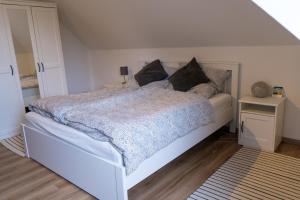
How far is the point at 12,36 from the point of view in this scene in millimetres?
3398

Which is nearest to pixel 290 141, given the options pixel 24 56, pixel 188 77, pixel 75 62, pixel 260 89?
pixel 260 89

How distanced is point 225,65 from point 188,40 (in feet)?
2.05

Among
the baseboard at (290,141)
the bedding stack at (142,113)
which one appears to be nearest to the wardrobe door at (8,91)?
the bedding stack at (142,113)

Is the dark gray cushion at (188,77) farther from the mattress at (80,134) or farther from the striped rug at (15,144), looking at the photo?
the striped rug at (15,144)

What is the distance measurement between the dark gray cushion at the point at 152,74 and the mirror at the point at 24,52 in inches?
64.1

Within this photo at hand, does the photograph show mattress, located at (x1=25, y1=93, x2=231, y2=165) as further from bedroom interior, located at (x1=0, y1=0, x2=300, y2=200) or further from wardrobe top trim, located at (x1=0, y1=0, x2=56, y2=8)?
wardrobe top trim, located at (x1=0, y1=0, x2=56, y2=8)

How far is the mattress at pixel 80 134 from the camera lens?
1769 millimetres

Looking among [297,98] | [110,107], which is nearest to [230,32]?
[297,98]

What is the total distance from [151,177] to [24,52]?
8.81 ft

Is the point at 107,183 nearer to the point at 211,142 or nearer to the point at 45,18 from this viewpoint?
the point at 211,142

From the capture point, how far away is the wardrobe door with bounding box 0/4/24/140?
130 inches

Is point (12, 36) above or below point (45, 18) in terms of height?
below

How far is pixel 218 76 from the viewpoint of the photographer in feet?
10.4

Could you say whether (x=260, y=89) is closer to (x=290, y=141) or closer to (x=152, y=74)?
(x=290, y=141)
